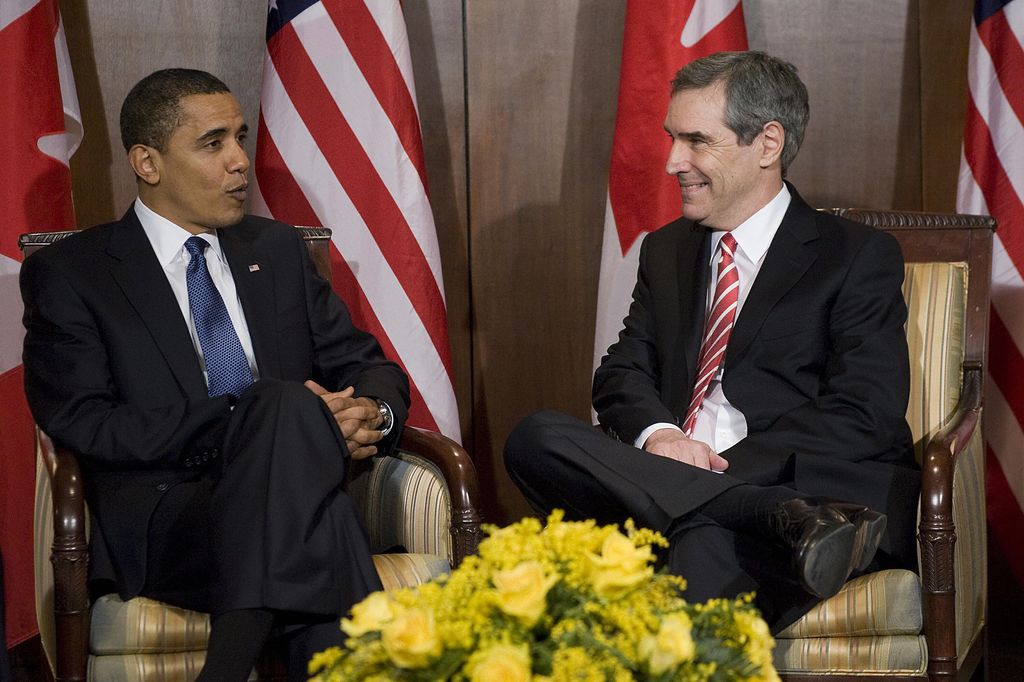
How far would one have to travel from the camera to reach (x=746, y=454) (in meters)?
2.56

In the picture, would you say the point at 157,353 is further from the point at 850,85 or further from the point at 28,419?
the point at 850,85

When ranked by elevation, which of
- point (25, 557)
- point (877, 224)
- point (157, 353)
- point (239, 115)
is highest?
point (239, 115)

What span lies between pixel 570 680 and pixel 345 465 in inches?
47.2

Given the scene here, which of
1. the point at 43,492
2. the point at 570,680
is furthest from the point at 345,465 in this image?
the point at 570,680

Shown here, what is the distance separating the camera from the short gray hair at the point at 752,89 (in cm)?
274

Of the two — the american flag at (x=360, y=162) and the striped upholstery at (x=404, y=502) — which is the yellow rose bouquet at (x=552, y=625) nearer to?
the striped upholstery at (x=404, y=502)

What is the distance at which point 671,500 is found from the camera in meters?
2.39

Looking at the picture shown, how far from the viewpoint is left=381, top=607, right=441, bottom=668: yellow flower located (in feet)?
4.25

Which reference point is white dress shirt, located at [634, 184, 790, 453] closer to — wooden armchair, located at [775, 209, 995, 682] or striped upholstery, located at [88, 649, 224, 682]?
wooden armchair, located at [775, 209, 995, 682]

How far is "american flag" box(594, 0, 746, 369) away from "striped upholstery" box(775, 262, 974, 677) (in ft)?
2.66

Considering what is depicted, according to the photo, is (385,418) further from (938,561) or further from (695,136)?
(938,561)

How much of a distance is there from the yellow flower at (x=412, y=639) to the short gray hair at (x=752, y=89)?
1.71 m

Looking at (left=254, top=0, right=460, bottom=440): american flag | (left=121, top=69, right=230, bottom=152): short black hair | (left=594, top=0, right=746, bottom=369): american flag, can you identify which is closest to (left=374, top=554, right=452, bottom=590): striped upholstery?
(left=254, top=0, right=460, bottom=440): american flag

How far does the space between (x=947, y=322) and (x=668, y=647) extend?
1812mm
